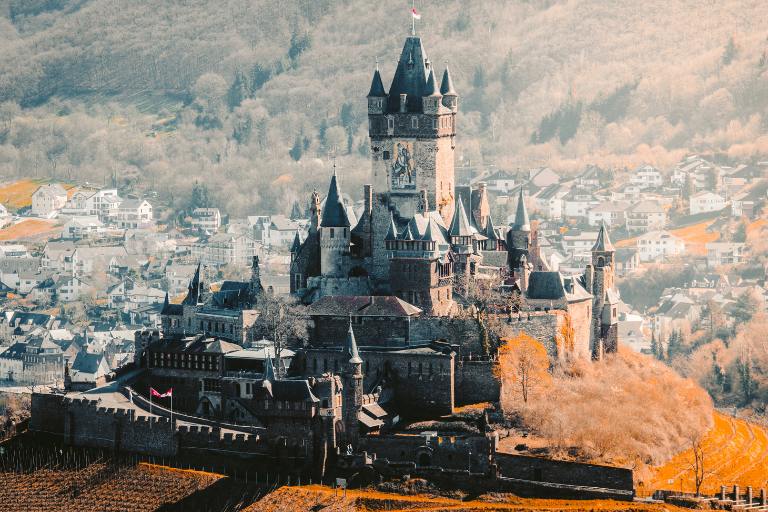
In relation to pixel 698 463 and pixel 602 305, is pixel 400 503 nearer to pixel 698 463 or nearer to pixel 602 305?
pixel 698 463

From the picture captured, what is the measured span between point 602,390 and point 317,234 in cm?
1966

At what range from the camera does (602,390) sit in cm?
10856

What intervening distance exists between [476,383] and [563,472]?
10.7 m

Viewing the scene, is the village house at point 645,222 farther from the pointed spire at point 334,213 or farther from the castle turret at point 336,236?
the castle turret at point 336,236

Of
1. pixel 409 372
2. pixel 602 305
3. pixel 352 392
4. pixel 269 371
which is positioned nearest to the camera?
pixel 352 392

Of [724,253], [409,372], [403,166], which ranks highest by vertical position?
[403,166]

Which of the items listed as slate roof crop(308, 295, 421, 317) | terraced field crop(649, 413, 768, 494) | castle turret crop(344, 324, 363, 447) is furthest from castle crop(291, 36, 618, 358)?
castle turret crop(344, 324, 363, 447)

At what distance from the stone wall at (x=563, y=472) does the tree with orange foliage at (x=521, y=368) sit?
7.88m

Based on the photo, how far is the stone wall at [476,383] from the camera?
4131 inches

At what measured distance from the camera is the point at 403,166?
115 metres

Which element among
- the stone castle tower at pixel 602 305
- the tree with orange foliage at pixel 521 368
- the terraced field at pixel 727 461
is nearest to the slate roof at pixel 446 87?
the stone castle tower at pixel 602 305

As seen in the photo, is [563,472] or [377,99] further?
[377,99]

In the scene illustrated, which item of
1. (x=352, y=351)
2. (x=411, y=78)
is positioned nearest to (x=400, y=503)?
(x=352, y=351)

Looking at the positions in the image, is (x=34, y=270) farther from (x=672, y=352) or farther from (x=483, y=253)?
(x=483, y=253)
